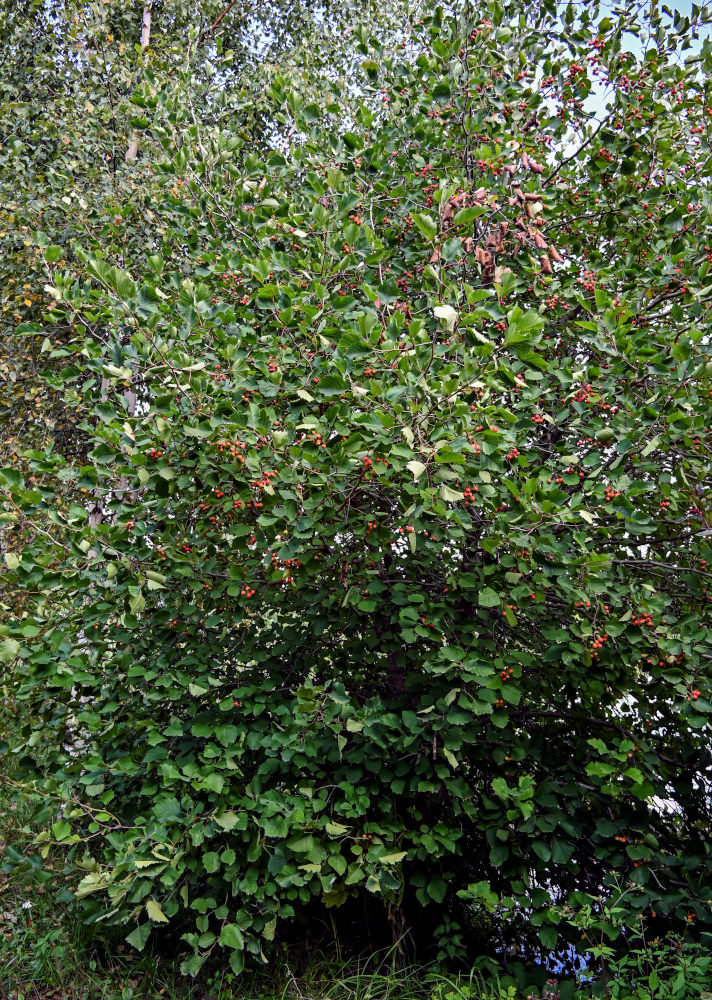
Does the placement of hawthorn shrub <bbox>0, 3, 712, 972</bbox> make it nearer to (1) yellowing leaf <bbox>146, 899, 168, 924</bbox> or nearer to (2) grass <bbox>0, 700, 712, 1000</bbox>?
(1) yellowing leaf <bbox>146, 899, 168, 924</bbox>

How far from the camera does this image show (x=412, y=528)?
2994 millimetres

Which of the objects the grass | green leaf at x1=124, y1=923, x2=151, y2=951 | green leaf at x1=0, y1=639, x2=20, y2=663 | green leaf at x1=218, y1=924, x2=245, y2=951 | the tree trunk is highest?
the tree trunk

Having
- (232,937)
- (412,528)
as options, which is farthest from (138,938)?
(412,528)

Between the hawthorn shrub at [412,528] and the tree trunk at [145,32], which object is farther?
the tree trunk at [145,32]

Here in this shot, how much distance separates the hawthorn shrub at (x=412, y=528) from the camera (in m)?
3.23

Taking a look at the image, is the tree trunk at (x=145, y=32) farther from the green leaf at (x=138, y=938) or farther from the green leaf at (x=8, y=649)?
the green leaf at (x=138, y=938)

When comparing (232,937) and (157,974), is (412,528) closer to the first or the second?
(232,937)

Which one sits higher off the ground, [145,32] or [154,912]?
[145,32]

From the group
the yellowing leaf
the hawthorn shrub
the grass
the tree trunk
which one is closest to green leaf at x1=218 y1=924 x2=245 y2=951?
the hawthorn shrub

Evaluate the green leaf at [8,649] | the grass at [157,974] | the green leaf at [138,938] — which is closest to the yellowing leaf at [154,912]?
the green leaf at [138,938]

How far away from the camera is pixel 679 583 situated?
12.8ft

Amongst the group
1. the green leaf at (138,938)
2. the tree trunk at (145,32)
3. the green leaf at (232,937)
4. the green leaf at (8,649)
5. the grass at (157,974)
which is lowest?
the grass at (157,974)

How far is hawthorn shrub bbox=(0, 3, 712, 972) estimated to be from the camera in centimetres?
323

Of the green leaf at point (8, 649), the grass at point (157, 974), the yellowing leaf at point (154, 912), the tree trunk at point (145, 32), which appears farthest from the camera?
the tree trunk at point (145, 32)
